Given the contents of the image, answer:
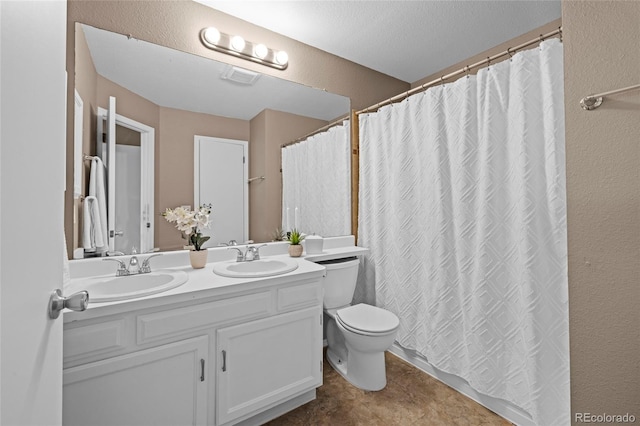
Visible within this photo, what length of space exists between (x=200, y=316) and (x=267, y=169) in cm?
112

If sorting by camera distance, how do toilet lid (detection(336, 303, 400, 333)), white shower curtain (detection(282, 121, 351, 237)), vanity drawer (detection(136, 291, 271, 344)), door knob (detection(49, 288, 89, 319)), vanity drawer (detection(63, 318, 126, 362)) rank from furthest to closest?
white shower curtain (detection(282, 121, 351, 237))
toilet lid (detection(336, 303, 400, 333))
vanity drawer (detection(136, 291, 271, 344))
vanity drawer (detection(63, 318, 126, 362))
door knob (detection(49, 288, 89, 319))

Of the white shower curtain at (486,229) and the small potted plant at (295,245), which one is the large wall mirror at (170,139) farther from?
the white shower curtain at (486,229)

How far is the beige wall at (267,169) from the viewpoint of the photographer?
79.1 inches

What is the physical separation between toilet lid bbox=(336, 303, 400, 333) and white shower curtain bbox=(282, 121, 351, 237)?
682 millimetres

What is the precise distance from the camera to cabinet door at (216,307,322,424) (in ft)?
4.42

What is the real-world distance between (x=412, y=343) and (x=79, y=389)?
1866 mm

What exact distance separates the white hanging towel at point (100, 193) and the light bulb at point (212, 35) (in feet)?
3.27

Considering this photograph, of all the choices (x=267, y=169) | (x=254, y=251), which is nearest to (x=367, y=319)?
(x=254, y=251)

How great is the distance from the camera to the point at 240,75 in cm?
196

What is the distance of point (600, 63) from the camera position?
1.14m

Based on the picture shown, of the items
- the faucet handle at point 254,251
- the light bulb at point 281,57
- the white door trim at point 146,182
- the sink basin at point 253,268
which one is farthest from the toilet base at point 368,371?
the light bulb at point 281,57

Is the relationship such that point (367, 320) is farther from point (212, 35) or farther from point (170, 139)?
point (212, 35)

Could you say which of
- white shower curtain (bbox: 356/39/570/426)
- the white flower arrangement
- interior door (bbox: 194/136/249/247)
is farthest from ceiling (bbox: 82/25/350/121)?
white shower curtain (bbox: 356/39/570/426)

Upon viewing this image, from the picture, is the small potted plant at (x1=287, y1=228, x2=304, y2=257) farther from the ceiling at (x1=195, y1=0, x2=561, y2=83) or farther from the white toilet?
the ceiling at (x1=195, y1=0, x2=561, y2=83)
